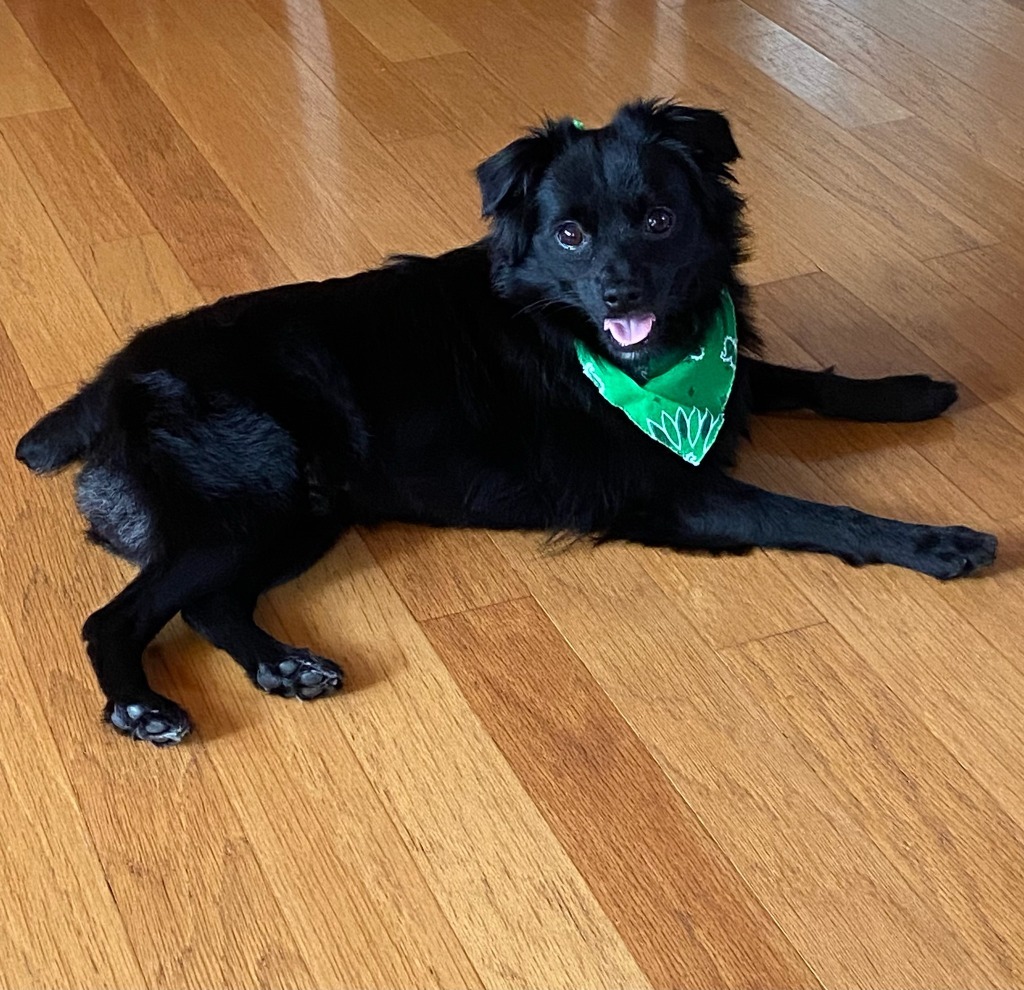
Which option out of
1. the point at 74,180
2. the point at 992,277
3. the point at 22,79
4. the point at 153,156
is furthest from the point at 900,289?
the point at 22,79

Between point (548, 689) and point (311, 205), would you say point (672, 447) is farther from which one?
point (311, 205)

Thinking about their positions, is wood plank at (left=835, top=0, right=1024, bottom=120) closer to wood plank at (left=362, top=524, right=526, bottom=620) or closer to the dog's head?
the dog's head

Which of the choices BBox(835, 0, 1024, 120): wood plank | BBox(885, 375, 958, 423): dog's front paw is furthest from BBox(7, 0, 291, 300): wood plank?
BBox(835, 0, 1024, 120): wood plank

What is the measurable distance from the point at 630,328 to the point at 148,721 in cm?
85

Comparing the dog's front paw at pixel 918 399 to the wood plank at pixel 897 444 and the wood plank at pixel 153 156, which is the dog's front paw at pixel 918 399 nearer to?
the wood plank at pixel 897 444

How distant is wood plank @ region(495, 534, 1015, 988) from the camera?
157 centimetres

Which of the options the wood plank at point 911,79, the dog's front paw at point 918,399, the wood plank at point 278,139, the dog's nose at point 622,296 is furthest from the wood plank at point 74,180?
the wood plank at point 911,79

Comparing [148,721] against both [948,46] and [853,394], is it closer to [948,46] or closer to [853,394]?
[853,394]

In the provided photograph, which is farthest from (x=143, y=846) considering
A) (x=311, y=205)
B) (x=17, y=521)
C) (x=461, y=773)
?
(x=311, y=205)

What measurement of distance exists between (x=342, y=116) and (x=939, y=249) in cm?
138

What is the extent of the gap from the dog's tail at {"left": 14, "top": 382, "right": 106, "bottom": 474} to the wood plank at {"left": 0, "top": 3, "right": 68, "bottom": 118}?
141 centimetres

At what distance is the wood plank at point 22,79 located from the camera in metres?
3.37

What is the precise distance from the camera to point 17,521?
218 cm

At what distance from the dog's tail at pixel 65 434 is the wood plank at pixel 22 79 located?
55.6 inches
